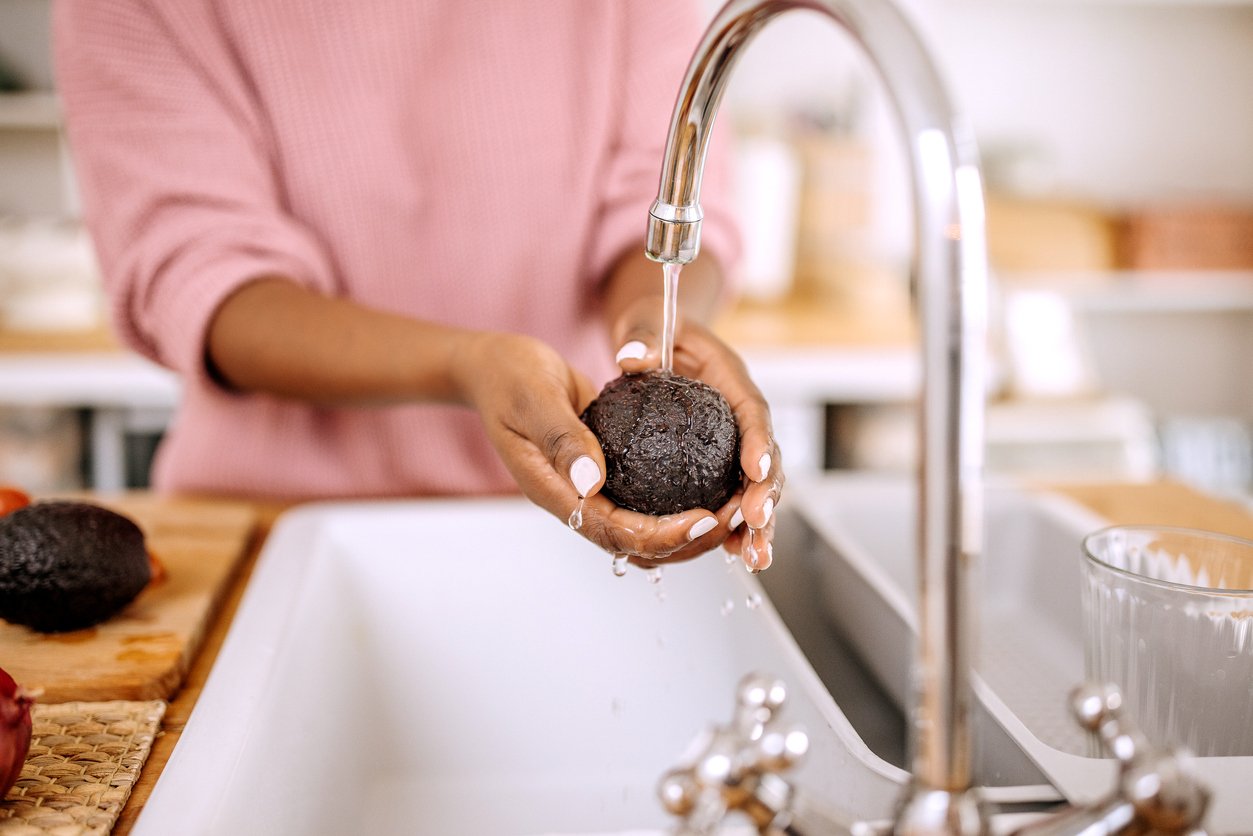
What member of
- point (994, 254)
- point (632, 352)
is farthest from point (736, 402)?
point (994, 254)

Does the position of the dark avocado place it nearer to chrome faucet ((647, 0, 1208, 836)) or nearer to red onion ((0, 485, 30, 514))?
chrome faucet ((647, 0, 1208, 836))

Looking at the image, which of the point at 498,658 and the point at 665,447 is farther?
the point at 498,658

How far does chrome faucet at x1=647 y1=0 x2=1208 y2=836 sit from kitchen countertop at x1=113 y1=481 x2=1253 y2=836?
17.2 inches

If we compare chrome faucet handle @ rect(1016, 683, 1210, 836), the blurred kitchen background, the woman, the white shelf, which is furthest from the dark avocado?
the white shelf

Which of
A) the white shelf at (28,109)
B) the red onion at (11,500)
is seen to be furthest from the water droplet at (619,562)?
the white shelf at (28,109)

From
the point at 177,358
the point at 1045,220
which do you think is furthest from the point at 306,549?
the point at 1045,220

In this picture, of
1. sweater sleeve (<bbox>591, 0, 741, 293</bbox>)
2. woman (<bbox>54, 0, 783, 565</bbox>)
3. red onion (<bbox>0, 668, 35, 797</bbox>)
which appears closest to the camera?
red onion (<bbox>0, 668, 35, 797</bbox>)

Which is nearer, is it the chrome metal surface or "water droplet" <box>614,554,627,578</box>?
the chrome metal surface

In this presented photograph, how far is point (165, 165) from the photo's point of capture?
107 cm

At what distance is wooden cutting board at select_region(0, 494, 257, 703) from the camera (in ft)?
2.37

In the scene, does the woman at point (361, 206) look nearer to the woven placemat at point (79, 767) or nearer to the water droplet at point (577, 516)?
the water droplet at point (577, 516)

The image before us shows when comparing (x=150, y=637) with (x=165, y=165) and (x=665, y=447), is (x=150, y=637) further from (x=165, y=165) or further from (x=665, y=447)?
(x=165, y=165)

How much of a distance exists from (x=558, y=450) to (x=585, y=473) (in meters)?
0.03

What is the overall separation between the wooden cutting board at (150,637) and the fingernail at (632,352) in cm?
38
